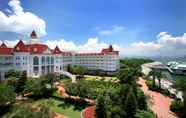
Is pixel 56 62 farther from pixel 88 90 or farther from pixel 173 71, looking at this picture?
pixel 173 71

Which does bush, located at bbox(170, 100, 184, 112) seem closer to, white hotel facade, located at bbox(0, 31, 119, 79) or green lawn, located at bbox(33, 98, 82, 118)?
green lawn, located at bbox(33, 98, 82, 118)

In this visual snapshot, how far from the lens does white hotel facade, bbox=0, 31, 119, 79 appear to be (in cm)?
5888

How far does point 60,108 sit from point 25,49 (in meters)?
28.2

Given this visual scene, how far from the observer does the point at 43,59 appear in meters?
65.1

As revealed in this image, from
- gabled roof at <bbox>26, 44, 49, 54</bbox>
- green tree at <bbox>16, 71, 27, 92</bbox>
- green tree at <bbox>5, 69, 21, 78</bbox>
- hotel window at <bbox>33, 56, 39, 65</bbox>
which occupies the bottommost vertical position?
green tree at <bbox>16, 71, 27, 92</bbox>

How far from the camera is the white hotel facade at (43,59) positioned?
5888 centimetres

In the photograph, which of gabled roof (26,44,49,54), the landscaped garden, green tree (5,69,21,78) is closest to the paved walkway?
the landscaped garden

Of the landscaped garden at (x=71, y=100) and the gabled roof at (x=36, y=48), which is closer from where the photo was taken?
the landscaped garden at (x=71, y=100)

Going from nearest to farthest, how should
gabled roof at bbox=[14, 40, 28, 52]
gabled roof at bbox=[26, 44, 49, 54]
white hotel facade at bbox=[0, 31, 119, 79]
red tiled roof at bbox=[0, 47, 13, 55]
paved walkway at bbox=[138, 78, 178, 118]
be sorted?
paved walkway at bbox=[138, 78, 178, 118]
red tiled roof at bbox=[0, 47, 13, 55]
white hotel facade at bbox=[0, 31, 119, 79]
gabled roof at bbox=[14, 40, 28, 52]
gabled roof at bbox=[26, 44, 49, 54]

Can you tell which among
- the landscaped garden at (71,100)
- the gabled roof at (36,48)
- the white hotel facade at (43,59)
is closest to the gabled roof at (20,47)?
the white hotel facade at (43,59)

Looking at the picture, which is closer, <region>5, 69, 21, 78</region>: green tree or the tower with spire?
<region>5, 69, 21, 78</region>: green tree

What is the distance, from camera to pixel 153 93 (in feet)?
172

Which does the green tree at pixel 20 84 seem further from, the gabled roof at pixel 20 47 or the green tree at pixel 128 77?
the green tree at pixel 128 77

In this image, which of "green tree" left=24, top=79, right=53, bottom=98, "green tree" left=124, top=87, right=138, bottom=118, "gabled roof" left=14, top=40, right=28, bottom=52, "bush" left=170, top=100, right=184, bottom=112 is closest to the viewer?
"green tree" left=124, top=87, right=138, bottom=118
